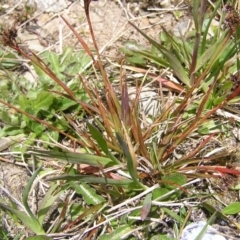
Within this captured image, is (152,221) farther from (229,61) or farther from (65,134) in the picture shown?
(229,61)

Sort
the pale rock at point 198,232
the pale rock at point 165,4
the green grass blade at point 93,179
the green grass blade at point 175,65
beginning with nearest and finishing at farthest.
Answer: the green grass blade at point 93,179
the pale rock at point 198,232
the green grass blade at point 175,65
the pale rock at point 165,4

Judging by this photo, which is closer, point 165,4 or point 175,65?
point 175,65

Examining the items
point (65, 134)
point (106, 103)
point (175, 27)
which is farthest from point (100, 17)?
point (65, 134)

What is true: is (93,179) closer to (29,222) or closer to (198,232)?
(29,222)

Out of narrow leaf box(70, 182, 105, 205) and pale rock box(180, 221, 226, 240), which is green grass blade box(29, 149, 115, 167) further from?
pale rock box(180, 221, 226, 240)

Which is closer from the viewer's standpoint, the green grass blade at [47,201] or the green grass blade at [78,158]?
the green grass blade at [78,158]

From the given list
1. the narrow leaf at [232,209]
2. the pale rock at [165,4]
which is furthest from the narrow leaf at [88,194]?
the pale rock at [165,4]

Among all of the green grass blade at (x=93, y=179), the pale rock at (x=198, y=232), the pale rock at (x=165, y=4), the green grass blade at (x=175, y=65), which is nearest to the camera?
the green grass blade at (x=93, y=179)

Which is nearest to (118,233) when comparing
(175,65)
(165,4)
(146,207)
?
(146,207)

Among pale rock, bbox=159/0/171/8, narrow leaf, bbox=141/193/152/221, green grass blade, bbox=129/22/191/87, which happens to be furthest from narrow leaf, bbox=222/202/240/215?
pale rock, bbox=159/0/171/8

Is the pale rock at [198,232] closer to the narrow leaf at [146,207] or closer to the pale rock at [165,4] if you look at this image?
the narrow leaf at [146,207]

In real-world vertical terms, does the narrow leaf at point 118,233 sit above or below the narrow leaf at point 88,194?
below
